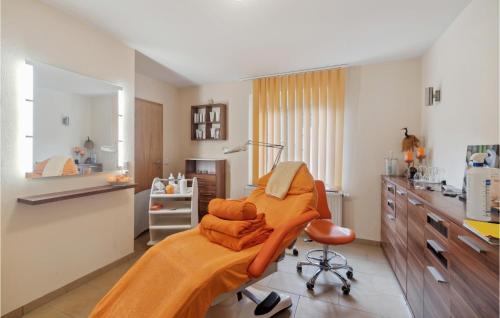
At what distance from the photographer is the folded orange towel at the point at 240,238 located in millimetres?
1488

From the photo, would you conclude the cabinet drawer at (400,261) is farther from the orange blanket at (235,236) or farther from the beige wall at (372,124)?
the orange blanket at (235,236)

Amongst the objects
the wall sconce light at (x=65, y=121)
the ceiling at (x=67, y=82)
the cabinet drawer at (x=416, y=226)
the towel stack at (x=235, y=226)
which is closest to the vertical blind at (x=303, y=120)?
the cabinet drawer at (x=416, y=226)

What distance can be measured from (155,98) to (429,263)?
4.07 meters

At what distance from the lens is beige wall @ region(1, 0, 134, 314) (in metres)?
1.70

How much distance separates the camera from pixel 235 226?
1526 millimetres

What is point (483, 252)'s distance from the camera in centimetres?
86

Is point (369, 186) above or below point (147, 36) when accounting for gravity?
below

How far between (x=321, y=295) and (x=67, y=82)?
10.0 feet

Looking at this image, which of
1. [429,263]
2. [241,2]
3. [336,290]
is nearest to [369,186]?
[336,290]

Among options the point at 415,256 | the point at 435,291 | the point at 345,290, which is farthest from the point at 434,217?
the point at 345,290

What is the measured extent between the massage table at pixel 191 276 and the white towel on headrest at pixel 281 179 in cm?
36

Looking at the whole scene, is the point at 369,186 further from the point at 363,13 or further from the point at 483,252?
the point at 483,252

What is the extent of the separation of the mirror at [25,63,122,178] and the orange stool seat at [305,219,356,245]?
2.25m

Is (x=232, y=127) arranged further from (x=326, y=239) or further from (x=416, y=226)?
(x=416, y=226)
